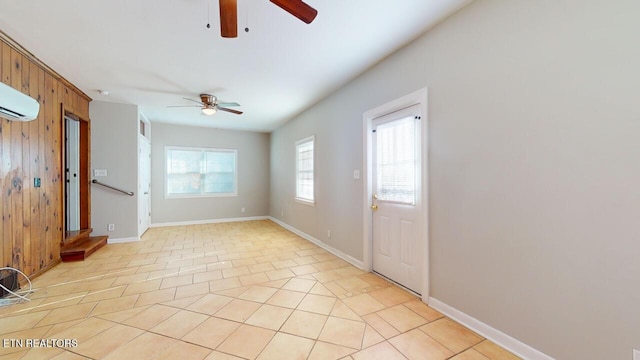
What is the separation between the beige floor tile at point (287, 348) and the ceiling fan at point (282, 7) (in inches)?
89.1

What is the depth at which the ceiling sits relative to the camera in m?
1.98

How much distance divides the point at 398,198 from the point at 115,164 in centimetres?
505

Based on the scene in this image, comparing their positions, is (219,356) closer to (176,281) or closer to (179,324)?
(179,324)

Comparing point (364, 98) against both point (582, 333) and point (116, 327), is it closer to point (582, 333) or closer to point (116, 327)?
point (582, 333)

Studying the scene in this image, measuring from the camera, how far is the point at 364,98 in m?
3.20

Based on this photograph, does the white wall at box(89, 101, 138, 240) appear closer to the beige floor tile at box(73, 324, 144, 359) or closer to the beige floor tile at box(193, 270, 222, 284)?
the beige floor tile at box(193, 270, 222, 284)

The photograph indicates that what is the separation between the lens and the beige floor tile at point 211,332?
1784 millimetres

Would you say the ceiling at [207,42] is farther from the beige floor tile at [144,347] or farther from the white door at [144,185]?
the beige floor tile at [144,347]

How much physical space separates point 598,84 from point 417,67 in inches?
53.6

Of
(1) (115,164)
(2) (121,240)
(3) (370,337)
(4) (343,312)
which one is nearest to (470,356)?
(3) (370,337)

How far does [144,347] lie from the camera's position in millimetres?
1723

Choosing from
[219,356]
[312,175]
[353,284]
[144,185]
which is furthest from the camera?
[144,185]

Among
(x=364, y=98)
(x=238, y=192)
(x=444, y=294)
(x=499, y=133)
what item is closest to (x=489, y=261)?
(x=444, y=294)

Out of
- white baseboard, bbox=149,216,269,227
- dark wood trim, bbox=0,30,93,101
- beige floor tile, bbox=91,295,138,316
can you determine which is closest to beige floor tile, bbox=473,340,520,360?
beige floor tile, bbox=91,295,138,316
